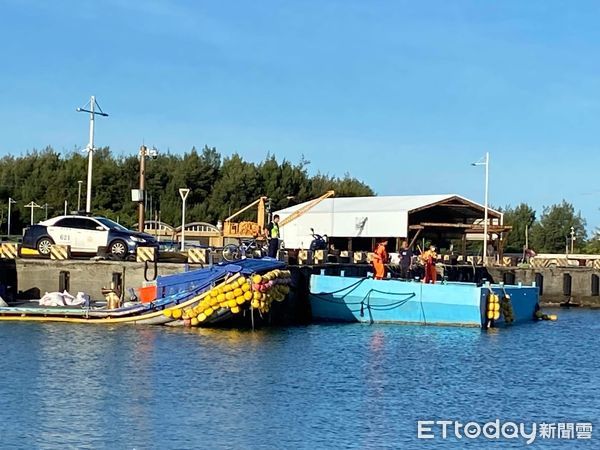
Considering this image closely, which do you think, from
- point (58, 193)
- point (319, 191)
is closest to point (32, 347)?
point (58, 193)

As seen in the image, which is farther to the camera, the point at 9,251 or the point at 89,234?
the point at 9,251

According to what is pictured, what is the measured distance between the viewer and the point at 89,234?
36250 millimetres

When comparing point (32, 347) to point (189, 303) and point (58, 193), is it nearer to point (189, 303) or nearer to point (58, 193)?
point (189, 303)

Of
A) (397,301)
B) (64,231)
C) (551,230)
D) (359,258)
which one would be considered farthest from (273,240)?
(551,230)

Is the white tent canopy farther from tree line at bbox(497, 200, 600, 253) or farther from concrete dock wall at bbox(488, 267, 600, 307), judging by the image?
tree line at bbox(497, 200, 600, 253)

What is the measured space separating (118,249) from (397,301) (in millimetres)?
9902

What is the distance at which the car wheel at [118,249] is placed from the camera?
3556cm

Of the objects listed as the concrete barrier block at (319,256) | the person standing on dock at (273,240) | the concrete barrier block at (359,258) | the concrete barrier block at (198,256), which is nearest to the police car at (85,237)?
the concrete barrier block at (198,256)

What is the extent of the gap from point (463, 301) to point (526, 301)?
5.82 meters

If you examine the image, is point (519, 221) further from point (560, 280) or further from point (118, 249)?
point (118, 249)

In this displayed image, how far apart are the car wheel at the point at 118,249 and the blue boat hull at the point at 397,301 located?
665 centimetres

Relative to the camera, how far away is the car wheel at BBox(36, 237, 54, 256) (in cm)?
3631

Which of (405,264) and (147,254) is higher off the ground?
(147,254)

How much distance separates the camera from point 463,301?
32.3m
